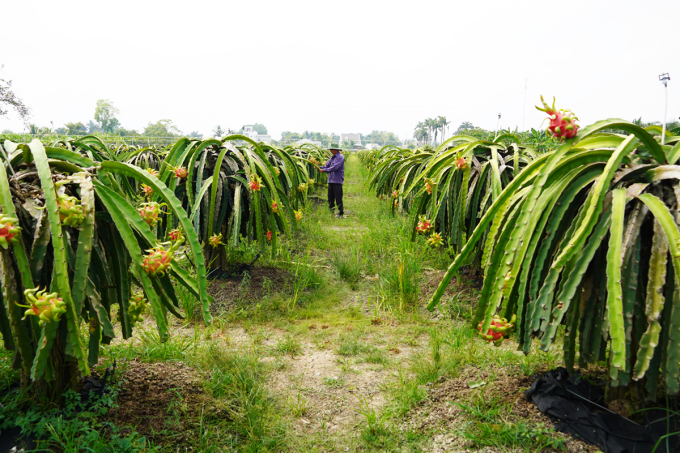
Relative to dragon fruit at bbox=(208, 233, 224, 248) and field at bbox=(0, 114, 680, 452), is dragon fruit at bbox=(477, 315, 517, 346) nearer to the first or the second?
field at bbox=(0, 114, 680, 452)

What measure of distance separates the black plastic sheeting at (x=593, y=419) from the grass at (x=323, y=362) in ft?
0.39

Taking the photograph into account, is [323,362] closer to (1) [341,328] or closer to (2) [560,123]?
(1) [341,328]

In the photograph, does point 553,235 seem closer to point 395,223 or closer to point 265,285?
point 265,285

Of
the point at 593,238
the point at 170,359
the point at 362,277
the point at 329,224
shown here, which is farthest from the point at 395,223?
the point at 593,238

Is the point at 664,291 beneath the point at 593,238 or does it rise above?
beneath

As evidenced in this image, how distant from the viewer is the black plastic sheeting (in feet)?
4.54

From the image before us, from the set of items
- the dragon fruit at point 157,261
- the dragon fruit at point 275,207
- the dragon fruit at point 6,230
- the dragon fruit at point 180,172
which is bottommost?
the dragon fruit at point 157,261

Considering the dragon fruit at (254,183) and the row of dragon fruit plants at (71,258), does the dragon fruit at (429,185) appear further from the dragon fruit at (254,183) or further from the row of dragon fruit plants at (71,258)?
the row of dragon fruit plants at (71,258)

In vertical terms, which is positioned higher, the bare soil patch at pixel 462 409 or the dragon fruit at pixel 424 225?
the dragon fruit at pixel 424 225

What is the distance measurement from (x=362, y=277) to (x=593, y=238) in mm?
2728

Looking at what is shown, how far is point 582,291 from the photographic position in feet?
4.67

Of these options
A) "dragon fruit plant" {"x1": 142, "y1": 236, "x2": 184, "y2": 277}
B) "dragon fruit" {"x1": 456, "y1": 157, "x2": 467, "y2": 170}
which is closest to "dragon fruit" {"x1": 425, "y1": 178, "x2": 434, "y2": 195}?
"dragon fruit" {"x1": 456, "y1": 157, "x2": 467, "y2": 170}

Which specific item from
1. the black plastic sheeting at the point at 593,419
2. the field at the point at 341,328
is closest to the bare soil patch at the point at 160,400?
the field at the point at 341,328

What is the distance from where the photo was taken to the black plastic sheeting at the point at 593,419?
4.54 feet
